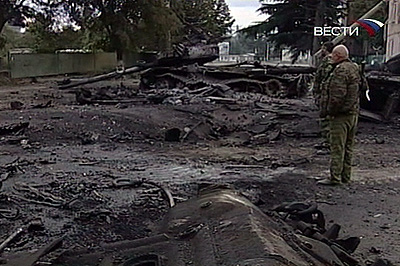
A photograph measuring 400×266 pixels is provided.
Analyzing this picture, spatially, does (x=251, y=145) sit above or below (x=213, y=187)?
below

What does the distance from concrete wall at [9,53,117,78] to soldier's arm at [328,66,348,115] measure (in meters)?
26.4

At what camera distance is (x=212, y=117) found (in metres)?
15.6

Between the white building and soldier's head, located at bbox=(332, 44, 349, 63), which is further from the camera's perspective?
the white building

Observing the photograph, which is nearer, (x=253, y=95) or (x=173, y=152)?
(x=173, y=152)

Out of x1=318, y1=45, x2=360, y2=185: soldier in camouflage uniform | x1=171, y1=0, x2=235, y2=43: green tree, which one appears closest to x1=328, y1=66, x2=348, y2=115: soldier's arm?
x1=318, y1=45, x2=360, y2=185: soldier in camouflage uniform

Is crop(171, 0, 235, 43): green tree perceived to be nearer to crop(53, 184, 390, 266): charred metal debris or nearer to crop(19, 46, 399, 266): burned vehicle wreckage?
crop(19, 46, 399, 266): burned vehicle wreckage

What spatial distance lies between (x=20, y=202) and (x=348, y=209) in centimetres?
375

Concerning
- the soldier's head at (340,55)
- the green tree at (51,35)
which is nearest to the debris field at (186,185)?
the soldier's head at (340,55)

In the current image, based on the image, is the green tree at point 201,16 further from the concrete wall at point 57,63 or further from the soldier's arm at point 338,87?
the soldier's arm at point 338,87

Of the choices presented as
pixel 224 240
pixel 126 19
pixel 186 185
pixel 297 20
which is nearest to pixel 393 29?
pixel 297 20

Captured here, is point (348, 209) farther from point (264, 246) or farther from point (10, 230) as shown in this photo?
point (264, 246)

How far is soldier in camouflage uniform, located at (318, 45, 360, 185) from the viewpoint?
8203mm

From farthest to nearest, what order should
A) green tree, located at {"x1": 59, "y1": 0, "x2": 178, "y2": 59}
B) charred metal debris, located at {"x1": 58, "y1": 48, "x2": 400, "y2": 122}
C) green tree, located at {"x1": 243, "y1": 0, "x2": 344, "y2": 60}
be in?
green tree, located at {"x1": 243, "y1": 0, "x2": 344, "y2": 60}
green tree, located at {"x1": 59, "y1": 0, "x2": 178, "y2": 59}
charred metal debris, located at {"x1": 58, "y1": 48, "x2": 400, "y2": 122}

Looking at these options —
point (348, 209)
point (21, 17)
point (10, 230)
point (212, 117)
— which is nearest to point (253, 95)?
point (212, 117)
